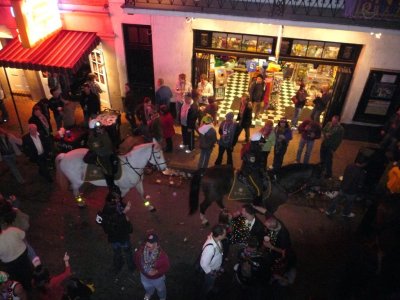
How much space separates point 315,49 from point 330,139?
11.8 ft

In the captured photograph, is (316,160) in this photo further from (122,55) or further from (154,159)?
(122,55)

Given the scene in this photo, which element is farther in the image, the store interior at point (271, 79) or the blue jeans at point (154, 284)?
the store interior at point (271, 79)

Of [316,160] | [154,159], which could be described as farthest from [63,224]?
[316,160]

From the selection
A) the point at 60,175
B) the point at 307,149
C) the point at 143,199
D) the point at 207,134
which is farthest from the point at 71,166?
the point at 307,149

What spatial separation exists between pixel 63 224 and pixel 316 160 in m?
7.46

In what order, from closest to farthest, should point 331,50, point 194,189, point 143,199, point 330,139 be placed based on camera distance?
1. point 194,189
2. point 143,199
3. point 330,139
4. point 331,50

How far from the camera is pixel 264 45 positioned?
11.2 m

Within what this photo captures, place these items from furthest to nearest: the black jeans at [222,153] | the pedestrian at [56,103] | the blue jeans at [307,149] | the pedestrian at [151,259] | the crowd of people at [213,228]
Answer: the pedestrian at [56,103] → the blue jeans at [307,149] → the black jeans at [222,153] → the crowd of people at [213,228] → the pedestrian at [151,259]

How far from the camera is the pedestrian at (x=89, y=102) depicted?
1055 cm

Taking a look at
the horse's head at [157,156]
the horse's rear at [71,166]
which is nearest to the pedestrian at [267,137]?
the horse's head at [157,156]

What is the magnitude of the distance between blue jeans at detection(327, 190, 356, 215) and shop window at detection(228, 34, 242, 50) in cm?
599

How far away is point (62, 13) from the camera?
11.0 m

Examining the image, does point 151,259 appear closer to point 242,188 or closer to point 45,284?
point 45,284

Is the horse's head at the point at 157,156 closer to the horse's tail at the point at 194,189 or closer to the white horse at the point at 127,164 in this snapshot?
the white horse at the point at 127,164
